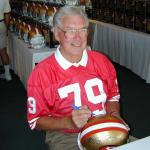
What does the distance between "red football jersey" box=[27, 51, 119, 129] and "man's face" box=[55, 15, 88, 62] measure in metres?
0.11

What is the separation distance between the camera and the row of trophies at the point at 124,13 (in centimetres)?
432

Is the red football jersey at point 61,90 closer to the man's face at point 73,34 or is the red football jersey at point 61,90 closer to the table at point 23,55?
the man's face at point 73,34

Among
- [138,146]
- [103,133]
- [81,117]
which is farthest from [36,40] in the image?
[138,146]

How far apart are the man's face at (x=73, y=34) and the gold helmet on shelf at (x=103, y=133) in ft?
1.37

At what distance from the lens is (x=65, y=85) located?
1559 mm

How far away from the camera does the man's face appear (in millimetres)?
1498

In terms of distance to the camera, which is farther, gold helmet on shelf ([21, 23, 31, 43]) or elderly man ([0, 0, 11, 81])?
elderly man ([0, 0, 11, 81])

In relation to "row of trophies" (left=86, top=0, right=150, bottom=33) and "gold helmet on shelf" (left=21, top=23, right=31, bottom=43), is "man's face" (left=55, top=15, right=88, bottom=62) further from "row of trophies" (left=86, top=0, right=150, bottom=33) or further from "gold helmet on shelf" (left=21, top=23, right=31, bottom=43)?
"row of trophies" (left=86, top=0, right=150, bottom=33)

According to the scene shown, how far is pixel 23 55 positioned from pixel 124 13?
6.25ft

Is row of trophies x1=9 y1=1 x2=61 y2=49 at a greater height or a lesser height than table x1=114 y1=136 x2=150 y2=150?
greater

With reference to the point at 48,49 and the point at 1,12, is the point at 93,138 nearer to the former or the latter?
the point at 48,49

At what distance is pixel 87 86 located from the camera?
1.59 meters

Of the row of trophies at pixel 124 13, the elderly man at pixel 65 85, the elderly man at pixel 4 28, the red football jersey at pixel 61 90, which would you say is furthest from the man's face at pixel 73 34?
the row of trophies at pixel 124 13

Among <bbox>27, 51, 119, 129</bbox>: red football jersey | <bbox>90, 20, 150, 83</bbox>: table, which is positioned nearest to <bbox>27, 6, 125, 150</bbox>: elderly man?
<bbox>27, 51, 119, 129</bbox>: red football jersey
